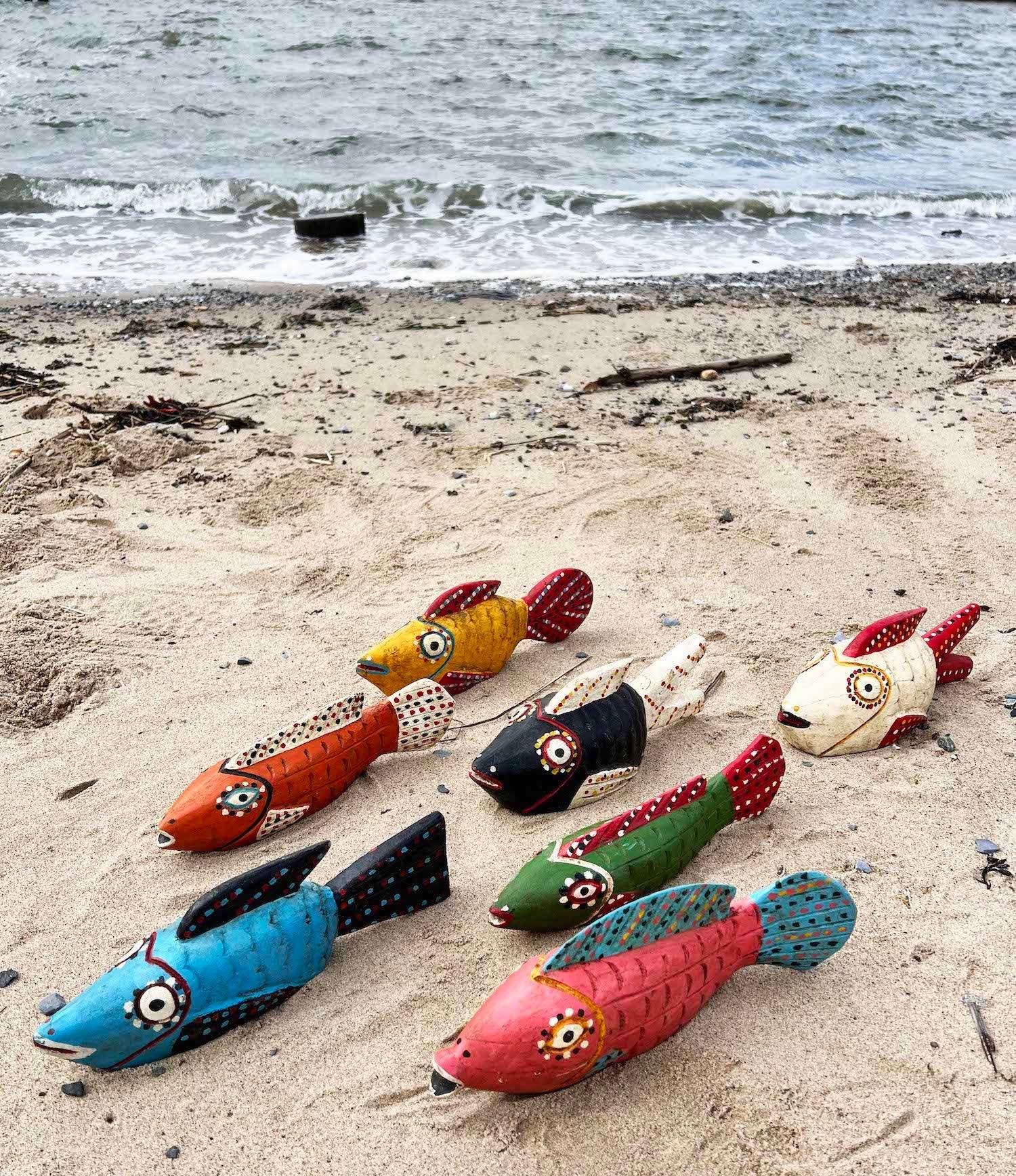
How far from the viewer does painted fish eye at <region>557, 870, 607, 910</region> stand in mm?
Result: 2434

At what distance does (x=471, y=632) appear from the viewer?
3539mm

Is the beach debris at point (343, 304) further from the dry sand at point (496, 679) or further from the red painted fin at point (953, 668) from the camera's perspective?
the red painted fin at point (953, 668)

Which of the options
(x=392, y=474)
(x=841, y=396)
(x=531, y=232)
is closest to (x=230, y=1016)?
(x=392, y=474)

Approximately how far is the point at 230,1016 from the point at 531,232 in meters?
9.58

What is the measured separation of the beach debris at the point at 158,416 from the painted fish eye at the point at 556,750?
352 cm

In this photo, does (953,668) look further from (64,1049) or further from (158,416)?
(158,416)

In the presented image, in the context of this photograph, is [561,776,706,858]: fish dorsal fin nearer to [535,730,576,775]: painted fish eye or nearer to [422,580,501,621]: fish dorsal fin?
[535,730,576,775]: painted fish eye

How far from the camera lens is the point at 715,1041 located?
228cm

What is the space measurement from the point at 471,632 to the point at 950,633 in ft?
5.56

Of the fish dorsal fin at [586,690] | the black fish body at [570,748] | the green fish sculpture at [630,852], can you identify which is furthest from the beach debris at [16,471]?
the green fish sculpture at [630,852]

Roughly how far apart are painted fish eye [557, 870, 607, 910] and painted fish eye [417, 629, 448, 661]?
1.21 meters

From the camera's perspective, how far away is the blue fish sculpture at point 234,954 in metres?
2.16

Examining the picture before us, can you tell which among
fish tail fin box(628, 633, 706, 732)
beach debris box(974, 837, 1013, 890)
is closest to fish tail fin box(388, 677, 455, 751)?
fish tail fin box(628, 633, 706, 732)

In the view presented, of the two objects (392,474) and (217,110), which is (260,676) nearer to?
(392,474)
